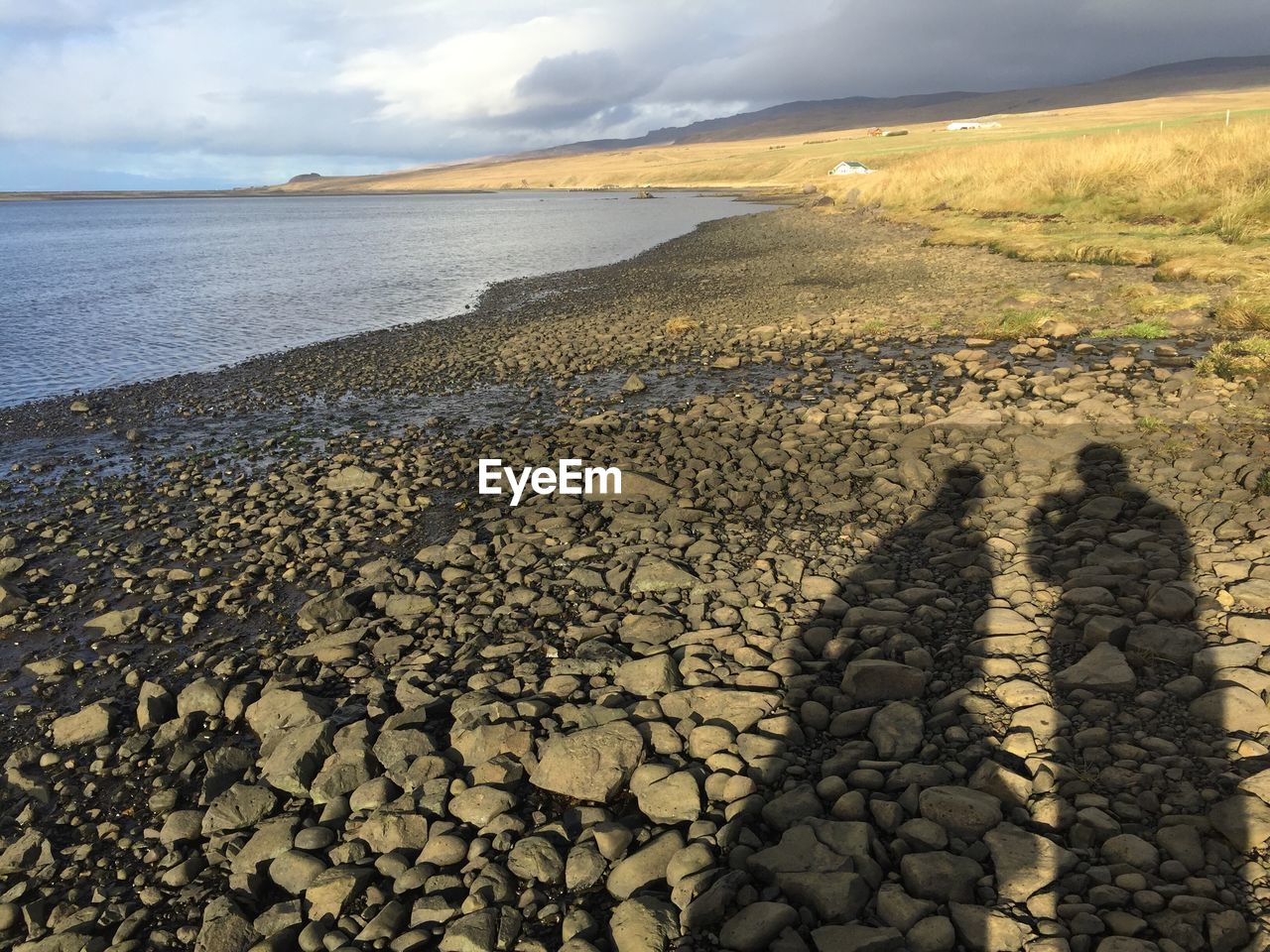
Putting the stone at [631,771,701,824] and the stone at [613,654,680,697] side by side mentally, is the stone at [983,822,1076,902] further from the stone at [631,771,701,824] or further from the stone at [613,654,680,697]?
the stone at [613,654,680,697]

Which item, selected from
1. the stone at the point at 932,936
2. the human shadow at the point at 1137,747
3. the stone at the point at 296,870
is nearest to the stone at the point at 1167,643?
the human shadow at the point at 1137,747

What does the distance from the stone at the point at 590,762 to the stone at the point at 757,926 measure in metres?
1.40

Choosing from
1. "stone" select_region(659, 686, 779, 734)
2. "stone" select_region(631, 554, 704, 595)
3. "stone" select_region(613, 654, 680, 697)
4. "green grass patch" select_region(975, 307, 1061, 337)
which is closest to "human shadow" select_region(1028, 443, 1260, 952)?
"stone" select_region(659, 686, 779, 734)

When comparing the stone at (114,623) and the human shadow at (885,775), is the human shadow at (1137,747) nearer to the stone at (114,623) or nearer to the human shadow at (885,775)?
the human shadow at (885,775)

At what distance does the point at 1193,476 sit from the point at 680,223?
59.7 metres

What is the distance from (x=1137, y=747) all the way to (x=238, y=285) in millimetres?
45043

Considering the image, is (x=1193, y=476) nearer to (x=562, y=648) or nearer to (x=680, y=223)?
(x=562, y=648)

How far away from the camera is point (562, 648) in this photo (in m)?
6.90

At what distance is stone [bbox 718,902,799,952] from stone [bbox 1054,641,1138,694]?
9.55ft

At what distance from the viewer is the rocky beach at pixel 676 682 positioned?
4.12 metres

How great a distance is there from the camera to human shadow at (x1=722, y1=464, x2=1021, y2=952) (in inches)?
152

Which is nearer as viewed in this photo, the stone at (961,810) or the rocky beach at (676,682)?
the rocky beach at (676,682)

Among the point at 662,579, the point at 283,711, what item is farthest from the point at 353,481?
the point at 662,579

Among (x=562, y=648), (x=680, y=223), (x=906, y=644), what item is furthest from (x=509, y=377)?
(x=680, y=223)
